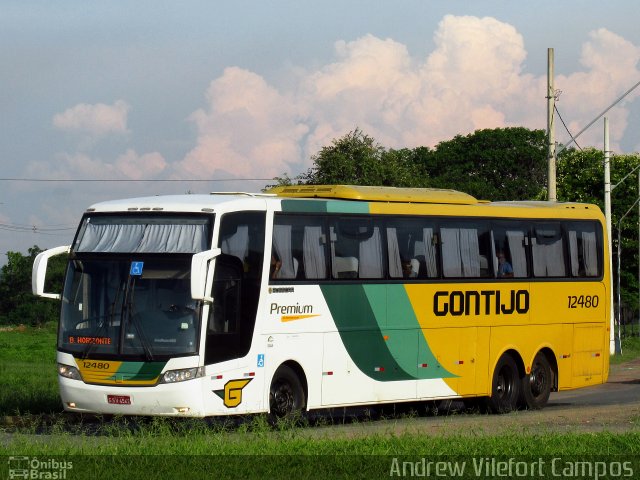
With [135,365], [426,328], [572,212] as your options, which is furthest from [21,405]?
[572,212]

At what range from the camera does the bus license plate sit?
16.2 metres

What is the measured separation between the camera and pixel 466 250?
20.9 meters

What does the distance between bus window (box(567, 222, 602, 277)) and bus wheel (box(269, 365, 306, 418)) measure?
7198 mm

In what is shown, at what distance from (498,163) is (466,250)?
68668mm

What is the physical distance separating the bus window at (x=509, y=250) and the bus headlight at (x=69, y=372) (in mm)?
7754

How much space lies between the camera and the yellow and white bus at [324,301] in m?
16.3

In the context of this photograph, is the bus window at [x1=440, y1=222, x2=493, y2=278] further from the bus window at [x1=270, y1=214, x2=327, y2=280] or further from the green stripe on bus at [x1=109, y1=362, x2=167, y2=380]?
the green stripe on bus at [x1=109, y1=362, x2=167, y2=380]

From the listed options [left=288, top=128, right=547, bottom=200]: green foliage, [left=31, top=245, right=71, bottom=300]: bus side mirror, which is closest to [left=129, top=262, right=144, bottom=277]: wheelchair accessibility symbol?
[left=31, top=245, right=71, bottom=300]: bus side mirror

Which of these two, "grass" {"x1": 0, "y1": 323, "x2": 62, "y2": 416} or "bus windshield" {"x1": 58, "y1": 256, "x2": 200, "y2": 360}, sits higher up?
"bus windshield" {"x1": 58, "y1": 256, "x2": 200, "y2": 360}

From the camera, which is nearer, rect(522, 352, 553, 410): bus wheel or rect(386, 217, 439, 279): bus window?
rect(386, 217, 439, 279): bus window

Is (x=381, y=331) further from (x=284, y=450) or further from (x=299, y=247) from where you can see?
(x=284, y=450)

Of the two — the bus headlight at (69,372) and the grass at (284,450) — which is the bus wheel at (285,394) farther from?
the bus headlight at (69,372)

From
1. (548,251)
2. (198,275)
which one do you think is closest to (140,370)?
(198,275)

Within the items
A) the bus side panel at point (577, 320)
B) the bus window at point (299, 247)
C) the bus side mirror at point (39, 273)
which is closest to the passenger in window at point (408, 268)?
Result: the bus window at point (299, 247)
